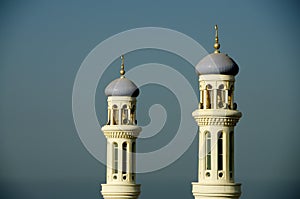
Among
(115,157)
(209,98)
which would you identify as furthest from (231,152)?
(115,157)

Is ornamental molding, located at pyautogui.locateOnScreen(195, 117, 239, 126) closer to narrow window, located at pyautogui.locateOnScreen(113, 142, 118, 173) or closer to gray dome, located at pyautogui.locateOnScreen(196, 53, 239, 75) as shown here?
gray dome, located at pyautogui.locateOnScreen(196, 53, 239, 75)

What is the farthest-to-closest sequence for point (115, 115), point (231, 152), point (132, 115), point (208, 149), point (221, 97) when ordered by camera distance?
point (132, 115) → point (115, 115) → point (221, 97) → point (231, 152) → point (208, 149)

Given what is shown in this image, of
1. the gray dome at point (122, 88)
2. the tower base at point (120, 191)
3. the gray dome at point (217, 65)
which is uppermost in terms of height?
the gray dome at point (122, 88)

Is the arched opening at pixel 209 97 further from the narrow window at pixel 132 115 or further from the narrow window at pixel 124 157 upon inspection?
the narrow window at pixel 124 157

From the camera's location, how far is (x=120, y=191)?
8831cm

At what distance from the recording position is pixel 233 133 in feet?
246

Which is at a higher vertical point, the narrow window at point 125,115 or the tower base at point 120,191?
the narrow window at point 125,115

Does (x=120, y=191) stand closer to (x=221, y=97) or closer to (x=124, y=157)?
(x=124, y=157)

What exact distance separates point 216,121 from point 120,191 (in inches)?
609

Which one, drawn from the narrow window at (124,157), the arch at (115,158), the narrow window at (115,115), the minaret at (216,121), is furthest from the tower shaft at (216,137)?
the arch at (115,158)

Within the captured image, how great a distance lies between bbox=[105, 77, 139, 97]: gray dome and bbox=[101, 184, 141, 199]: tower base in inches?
210

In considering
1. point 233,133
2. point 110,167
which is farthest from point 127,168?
point 233,133

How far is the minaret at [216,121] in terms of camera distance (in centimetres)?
7381

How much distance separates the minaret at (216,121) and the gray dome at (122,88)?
1399 cm
